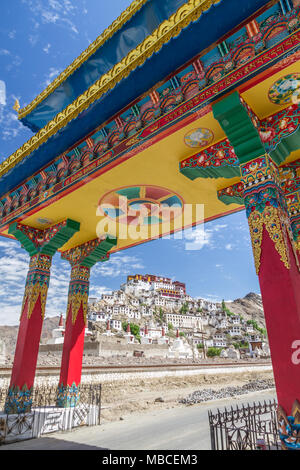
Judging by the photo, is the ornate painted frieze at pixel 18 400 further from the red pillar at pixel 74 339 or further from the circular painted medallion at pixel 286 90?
the circular painted medallion at pixel 286 90

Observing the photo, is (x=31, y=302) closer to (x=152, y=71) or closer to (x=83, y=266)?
(x=83, y=266)

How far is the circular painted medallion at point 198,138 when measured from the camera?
17.7 ft

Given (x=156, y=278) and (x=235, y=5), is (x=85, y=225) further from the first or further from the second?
(x=156, y=278)

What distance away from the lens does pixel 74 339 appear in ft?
31.0

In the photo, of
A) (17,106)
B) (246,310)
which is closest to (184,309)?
(246,310)

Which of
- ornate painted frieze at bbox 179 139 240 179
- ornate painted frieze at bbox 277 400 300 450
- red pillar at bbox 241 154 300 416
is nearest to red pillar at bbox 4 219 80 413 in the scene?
ornate painted frieze at bbox 179 139 240 179

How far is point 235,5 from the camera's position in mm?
3906

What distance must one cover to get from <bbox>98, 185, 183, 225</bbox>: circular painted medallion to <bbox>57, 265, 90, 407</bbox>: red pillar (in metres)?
2.81

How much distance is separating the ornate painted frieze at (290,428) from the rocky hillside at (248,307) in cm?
15510

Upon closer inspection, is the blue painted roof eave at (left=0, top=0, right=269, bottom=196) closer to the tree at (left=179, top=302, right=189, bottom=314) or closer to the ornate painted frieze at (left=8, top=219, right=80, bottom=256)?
the ornate painted frieze at (left=8, top=219, right=80, bottom=256)

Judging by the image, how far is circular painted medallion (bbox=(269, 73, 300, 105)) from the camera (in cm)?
438

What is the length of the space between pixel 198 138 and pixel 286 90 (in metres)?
1.61

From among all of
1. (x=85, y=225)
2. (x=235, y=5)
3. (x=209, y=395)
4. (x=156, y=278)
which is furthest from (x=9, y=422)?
(x=156, y=278)

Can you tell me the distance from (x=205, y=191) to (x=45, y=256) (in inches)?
217
